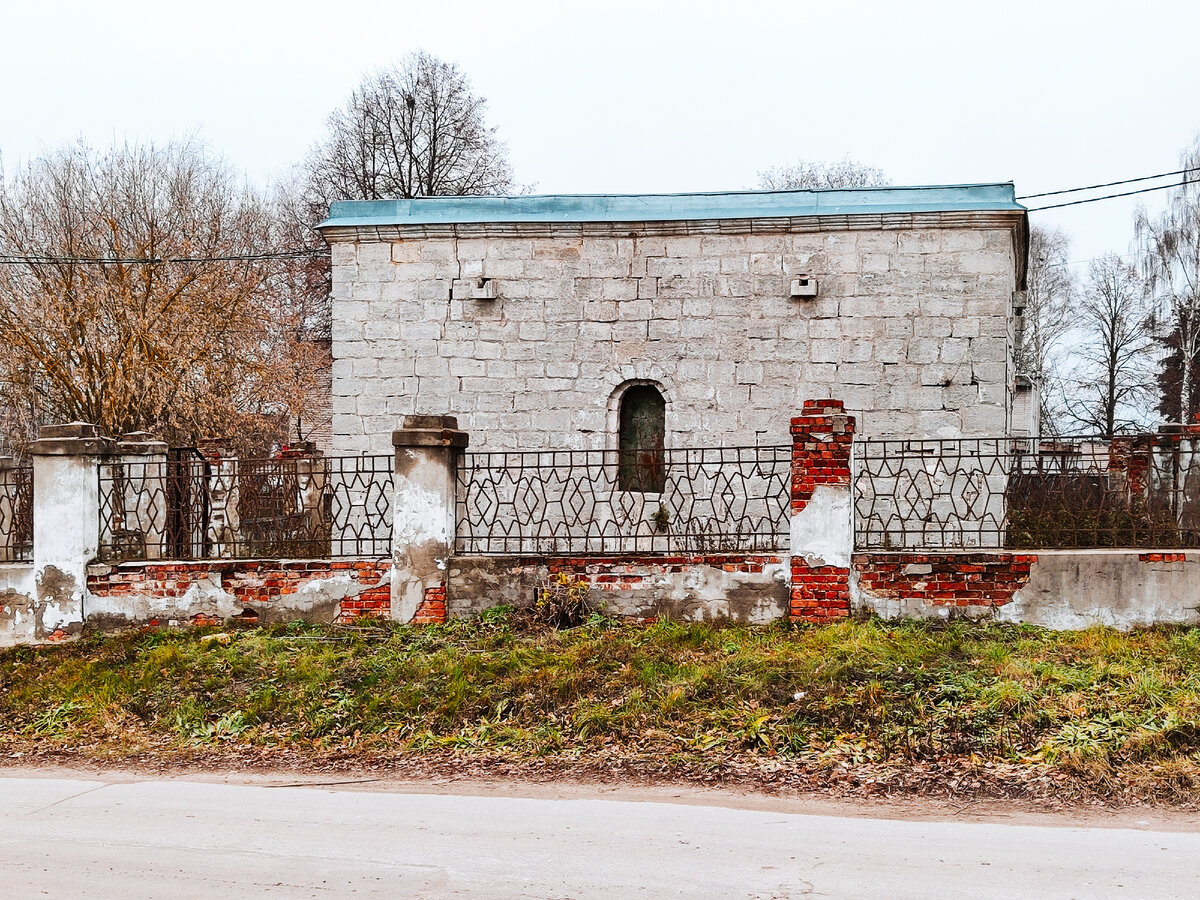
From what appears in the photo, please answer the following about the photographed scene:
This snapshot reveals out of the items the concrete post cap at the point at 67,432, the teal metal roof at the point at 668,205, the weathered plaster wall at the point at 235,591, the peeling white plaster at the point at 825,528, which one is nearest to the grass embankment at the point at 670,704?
the weathered plaster wall at the point at 235,591

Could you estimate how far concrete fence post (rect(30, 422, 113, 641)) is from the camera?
31.2 feet

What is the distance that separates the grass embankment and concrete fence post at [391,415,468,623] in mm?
349

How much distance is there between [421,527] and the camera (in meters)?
9.12

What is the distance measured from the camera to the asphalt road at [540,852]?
4.41 metres

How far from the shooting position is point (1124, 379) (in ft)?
114

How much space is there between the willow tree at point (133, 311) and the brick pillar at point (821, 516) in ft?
51.7

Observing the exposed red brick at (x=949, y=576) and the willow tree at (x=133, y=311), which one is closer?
the exposed red brick at (x=949, y=576)

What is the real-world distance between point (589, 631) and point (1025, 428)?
40.8ft

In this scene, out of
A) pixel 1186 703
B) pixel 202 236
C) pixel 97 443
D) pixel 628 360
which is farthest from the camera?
pixel 202 236

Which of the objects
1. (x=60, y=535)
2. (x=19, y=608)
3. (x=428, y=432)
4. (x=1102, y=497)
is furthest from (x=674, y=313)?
(x=19, y=608)

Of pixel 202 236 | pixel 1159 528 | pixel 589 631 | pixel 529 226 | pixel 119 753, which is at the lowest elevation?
pixel 119 753

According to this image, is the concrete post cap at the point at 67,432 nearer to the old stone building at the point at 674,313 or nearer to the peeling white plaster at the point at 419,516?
the peeling white plaster at the point at 419,516

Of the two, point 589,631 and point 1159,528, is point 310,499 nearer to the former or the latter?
point 589,631

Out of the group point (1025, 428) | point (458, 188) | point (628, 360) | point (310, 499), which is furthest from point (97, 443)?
point (458, 188)
